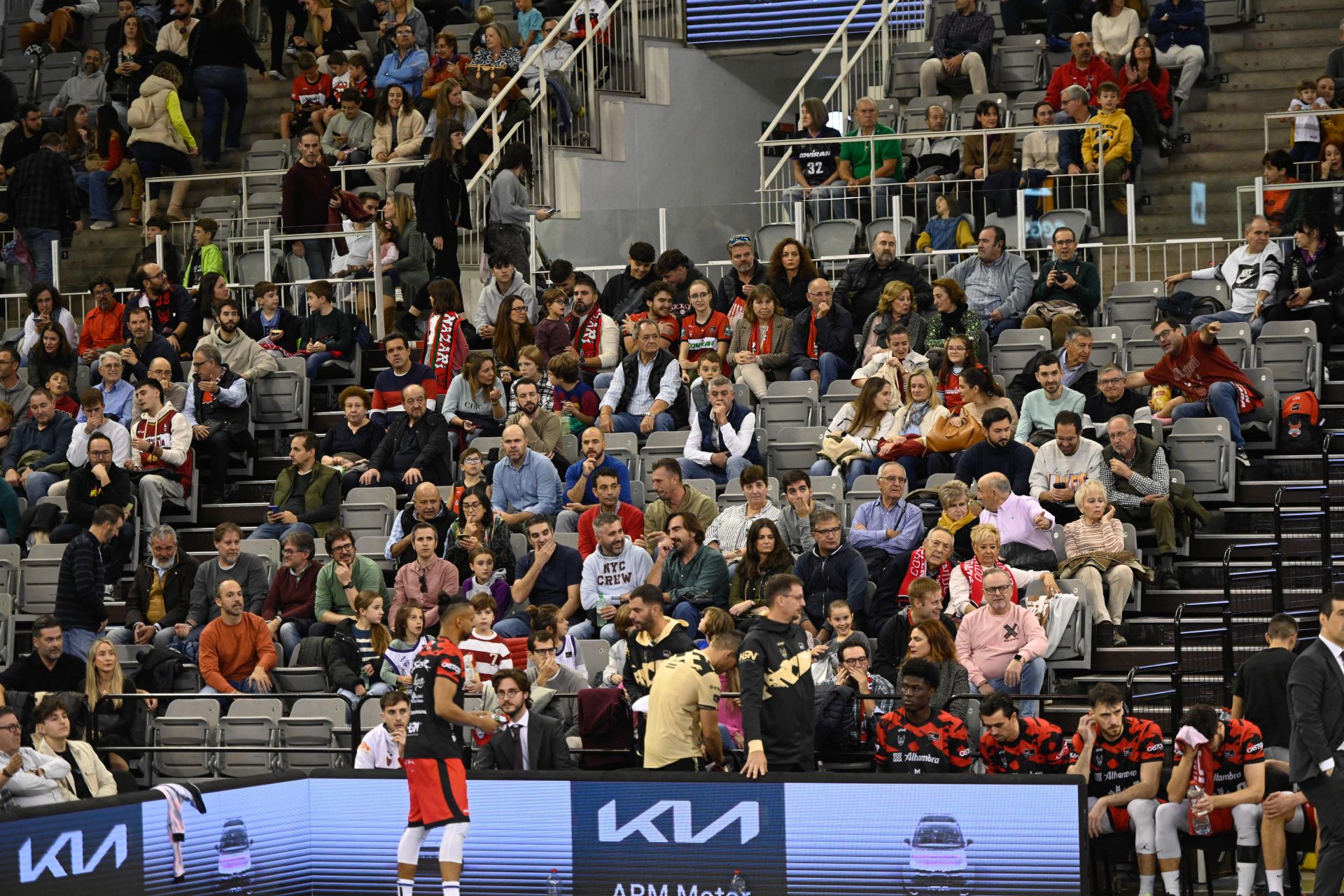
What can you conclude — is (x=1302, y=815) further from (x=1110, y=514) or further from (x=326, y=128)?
(x=326, y=128)

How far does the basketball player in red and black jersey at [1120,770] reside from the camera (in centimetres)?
1100

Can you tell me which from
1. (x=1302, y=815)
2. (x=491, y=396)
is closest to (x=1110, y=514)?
(x=1302, y=815)

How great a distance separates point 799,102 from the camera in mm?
20281

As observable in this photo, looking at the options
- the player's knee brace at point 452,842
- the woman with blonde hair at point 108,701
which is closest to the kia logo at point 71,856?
the player's knee brace at point 452,842

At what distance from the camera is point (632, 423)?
15.9m

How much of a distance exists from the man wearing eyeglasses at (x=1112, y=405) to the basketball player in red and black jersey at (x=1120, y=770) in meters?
3.43

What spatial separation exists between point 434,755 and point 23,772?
8.03 ft

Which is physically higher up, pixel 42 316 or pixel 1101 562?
pixel 42 316

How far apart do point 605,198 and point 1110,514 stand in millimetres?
8677

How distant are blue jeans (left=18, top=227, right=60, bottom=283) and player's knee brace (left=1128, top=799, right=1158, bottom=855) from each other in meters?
12.7

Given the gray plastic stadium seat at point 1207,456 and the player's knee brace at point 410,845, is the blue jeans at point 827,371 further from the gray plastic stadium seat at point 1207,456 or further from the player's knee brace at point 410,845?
the player's knee brace at point 410,845

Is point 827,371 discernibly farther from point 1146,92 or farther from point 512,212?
point 1146,92

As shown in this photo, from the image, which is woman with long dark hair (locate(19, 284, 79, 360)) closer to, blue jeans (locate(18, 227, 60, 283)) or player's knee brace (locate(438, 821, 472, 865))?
blue jeans (locate(18, 227, 60, 283))

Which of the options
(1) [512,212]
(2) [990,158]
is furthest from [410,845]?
(2) [990,158]
